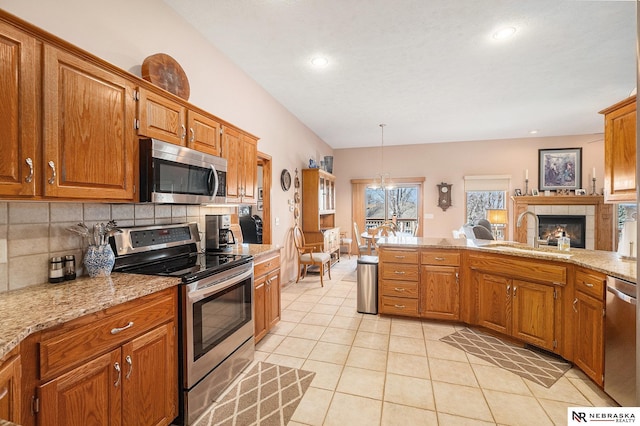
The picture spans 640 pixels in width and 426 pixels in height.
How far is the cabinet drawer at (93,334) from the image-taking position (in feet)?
3.64

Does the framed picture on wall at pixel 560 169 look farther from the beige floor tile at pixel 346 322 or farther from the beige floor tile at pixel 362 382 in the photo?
the beige floor tile at pixel 362 382

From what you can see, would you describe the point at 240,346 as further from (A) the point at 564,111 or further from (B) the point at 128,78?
(A) the point at 564,111

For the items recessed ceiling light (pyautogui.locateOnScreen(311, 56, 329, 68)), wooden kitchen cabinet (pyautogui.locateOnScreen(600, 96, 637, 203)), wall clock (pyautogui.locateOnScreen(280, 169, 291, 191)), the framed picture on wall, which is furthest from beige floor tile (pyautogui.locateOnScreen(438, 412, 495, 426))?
the framed picture on wall

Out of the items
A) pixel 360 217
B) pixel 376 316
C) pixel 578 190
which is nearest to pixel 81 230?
pixel 376 316

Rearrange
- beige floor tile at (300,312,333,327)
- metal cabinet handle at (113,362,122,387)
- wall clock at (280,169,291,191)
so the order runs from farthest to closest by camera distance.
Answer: wall clock at (280,169,291,191) → beige floor tile at (300,312,333,327) → metal cabinet handle at (113,362,122,387)

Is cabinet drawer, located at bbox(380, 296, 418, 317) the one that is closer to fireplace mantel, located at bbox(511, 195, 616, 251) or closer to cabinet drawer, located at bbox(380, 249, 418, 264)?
cabinet drawer, located at bbox(380, 249, 418, 264)

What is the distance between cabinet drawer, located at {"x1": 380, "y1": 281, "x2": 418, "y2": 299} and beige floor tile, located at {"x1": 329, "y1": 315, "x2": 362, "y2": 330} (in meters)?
0.46

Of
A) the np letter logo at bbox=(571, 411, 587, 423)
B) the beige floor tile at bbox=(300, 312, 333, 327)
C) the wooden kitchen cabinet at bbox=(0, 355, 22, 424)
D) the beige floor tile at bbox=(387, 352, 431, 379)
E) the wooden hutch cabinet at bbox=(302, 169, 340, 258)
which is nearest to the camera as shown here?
the wooden kitchen cabinet at bbox=(0, 355, 22, 424)

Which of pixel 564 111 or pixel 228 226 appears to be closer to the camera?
pixel 228 226

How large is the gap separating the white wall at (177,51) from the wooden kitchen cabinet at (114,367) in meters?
1.60

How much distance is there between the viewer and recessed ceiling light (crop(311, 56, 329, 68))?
3140 mm

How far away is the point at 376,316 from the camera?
349cm

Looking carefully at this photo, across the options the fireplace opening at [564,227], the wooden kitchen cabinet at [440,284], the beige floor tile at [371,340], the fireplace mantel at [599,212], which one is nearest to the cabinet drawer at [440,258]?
the wooden kitchen cabinet at [440,284]

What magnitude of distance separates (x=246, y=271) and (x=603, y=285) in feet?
8.58
